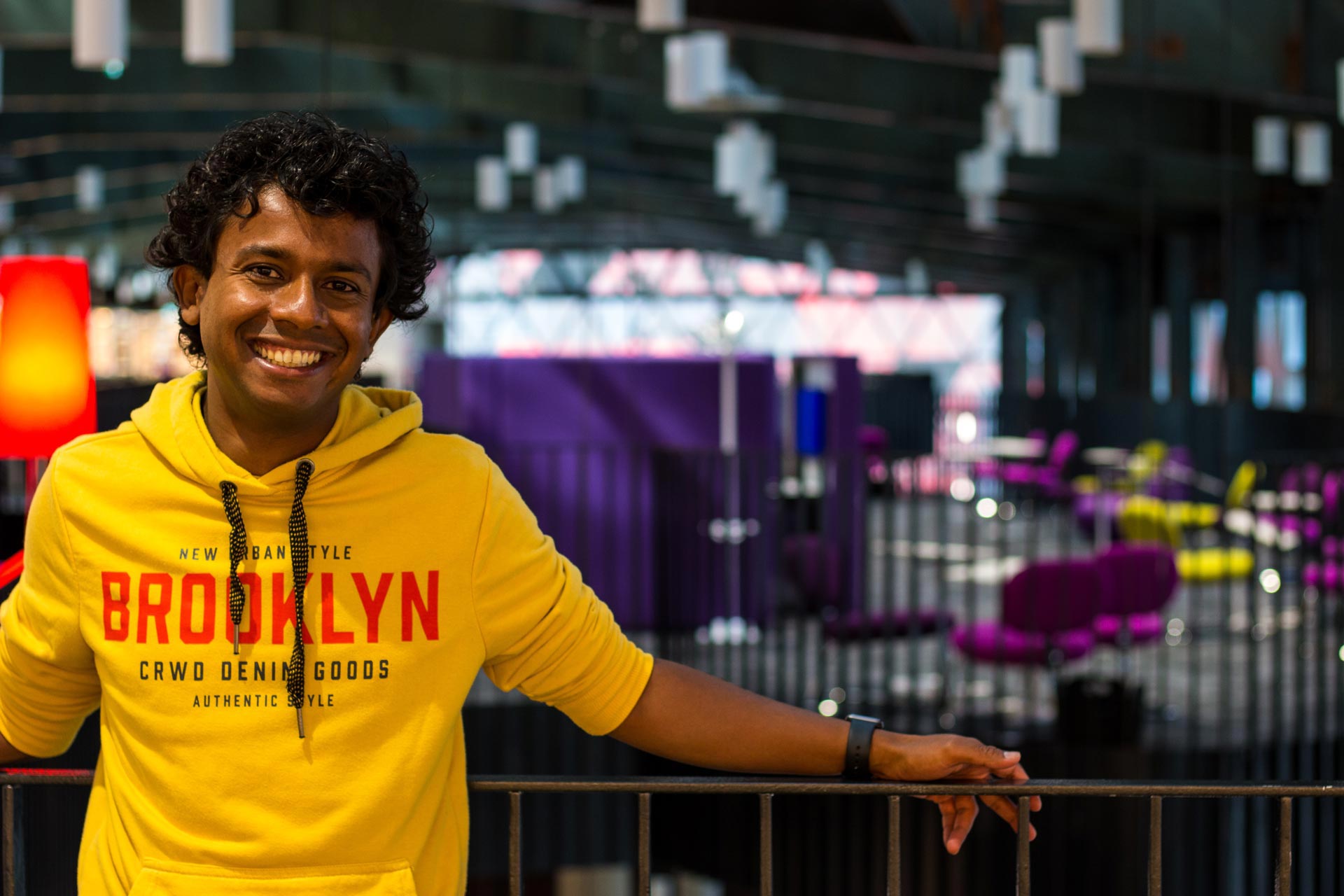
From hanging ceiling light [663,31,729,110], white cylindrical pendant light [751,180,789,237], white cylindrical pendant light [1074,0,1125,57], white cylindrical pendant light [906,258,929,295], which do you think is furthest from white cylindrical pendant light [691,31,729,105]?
white cylindrical pendant light [906,258,929,295]

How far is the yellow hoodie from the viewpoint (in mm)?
1610

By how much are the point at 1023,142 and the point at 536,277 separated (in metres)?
25.4

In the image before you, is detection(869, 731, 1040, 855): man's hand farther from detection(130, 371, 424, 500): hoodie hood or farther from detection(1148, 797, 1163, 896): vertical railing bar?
detection(130, 371, 424, 500): hoodie hood

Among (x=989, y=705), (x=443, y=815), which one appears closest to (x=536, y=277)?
(x=989, y=705)

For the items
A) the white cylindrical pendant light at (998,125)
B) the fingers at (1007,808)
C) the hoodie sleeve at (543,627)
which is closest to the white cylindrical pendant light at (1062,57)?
the white cylindrical pendant light at (998,125)

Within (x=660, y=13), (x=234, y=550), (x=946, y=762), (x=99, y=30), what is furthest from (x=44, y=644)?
(x=660, y=13)

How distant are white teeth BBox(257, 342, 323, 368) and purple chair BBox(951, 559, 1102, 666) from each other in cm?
488

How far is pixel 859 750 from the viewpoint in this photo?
1836mm

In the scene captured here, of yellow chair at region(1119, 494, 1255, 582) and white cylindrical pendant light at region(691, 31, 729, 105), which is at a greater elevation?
white cylindrical pendant light at region(691, 31, 729, 105)

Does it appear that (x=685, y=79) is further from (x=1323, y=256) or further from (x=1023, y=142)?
(x=1323, y=256)

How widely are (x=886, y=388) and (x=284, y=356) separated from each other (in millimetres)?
20285

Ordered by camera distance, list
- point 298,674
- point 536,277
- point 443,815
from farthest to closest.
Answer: point 536,277 < point 443,815 < point 298,674

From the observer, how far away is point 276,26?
437 inches

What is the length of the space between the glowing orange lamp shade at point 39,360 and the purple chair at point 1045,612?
4.45m
